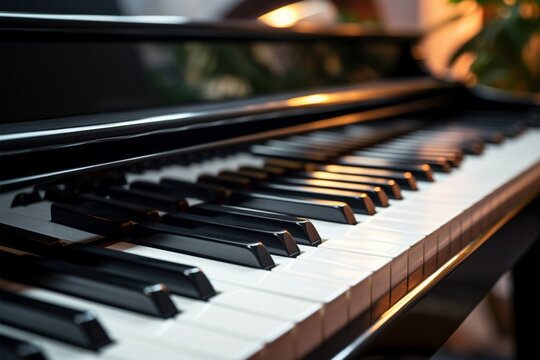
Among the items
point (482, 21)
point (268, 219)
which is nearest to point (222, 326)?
point (268, 219)

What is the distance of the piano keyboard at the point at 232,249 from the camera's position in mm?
483

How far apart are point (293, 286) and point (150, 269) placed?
0.44ft

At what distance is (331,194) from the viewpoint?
0.89 m

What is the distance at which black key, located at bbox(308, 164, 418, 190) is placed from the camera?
1.02 metres

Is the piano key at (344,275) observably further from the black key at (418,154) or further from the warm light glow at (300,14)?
the warm light glow at (300,14)

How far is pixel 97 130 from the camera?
71cm

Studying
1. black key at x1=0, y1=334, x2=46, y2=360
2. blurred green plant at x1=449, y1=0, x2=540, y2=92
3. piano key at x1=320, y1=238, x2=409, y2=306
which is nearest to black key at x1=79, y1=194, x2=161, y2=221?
piano key at x1=320, y1=238, x2=409, y2=306

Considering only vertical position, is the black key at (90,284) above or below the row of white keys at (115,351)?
above

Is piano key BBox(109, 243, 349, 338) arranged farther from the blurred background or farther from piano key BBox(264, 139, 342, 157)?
the blurred background

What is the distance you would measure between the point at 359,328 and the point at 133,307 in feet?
0.76

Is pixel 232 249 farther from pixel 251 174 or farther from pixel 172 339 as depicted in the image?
pixel 251 174

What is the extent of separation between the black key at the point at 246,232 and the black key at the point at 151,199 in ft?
0.22

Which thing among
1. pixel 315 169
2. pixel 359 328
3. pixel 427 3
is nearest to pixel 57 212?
pixel 359 328

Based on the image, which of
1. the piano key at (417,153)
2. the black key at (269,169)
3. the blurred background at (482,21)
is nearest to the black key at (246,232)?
the black key at (269,169)
